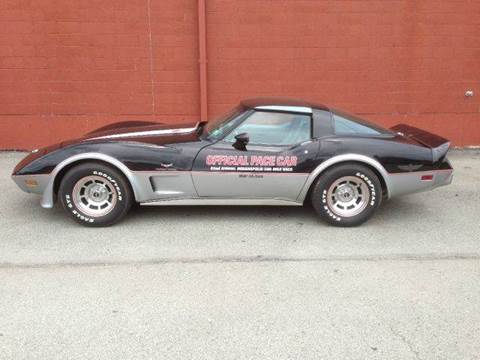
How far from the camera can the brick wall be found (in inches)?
309

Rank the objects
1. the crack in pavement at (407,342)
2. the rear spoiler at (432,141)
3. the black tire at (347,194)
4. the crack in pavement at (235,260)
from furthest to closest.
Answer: the rear spoiler at (432,141) < the black tire at (347,194) < the crack in pavement at (235,260) < the crack in pavement at (407,342)

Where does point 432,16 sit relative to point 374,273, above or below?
above

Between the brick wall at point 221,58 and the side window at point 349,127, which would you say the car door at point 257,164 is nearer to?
the side window at point 349,127

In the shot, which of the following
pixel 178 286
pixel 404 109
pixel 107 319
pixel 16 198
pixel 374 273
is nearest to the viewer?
pixel 107 319

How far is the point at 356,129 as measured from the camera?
16.6 ft

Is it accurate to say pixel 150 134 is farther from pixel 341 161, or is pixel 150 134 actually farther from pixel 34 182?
pixel 341 161

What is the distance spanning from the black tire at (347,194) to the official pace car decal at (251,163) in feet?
1.22

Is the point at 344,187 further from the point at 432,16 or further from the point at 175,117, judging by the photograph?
the point at 432,16

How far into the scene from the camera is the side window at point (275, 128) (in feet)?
16.1

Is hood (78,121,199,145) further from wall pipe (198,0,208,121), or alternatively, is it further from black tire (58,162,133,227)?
wall pipe (198,0,208,121)

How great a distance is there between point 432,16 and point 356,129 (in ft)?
13.5

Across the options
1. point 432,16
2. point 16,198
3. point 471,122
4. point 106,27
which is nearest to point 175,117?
point 106,27

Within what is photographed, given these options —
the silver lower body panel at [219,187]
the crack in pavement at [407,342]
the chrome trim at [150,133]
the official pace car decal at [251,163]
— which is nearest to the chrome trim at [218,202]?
the silver lower body panel at [219,187]

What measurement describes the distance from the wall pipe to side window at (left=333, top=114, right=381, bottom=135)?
3.42 m
